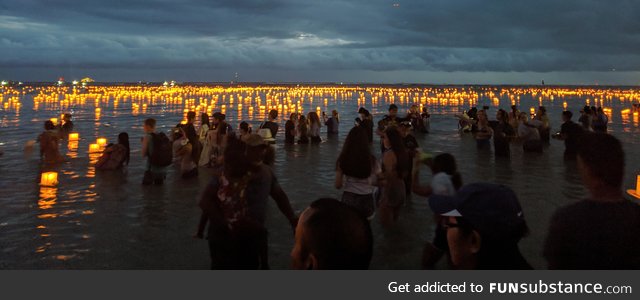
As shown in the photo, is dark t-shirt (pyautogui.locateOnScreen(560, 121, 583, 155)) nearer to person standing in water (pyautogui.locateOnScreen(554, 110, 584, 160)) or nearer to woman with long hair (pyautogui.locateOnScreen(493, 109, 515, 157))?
person standing in water (pyautogui.locateOnScreen(554, 110, 584, 160))

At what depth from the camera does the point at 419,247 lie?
694 centimetres

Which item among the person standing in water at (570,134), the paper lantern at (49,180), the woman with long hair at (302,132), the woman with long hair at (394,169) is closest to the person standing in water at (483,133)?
the person standing in water at (570,134)

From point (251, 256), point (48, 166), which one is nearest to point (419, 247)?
point (251, 256)

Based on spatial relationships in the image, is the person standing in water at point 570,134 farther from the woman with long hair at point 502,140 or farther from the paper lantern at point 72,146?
the paper lantern at point 72,146

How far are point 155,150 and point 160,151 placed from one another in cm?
11

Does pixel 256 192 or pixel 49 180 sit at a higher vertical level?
pixel 256 192

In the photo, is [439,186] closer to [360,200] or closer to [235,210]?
[360,200]

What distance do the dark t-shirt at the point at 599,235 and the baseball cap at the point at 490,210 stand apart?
2.03 feet

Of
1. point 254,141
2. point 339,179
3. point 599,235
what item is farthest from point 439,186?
point 599,235

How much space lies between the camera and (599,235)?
257cm

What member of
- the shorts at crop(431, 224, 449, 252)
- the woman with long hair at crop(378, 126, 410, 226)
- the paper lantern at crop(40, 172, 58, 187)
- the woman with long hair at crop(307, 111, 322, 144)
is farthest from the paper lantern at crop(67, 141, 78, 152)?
the shorts at crop(431, 224, 449, 252)
